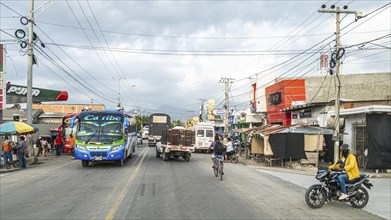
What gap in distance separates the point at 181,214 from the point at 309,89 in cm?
3522

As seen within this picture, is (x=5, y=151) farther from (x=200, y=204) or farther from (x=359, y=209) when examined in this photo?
(x=359, y=209)

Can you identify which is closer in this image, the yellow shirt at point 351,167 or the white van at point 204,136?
the yellow shirt at point 351,167

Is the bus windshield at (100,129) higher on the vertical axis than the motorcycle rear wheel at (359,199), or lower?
higher

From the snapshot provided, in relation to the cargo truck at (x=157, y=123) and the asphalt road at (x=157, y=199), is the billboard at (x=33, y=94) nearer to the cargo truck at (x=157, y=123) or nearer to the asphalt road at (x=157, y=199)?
the cargo truck at (x=157, y=123)

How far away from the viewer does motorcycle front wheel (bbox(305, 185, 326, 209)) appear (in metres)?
9.64

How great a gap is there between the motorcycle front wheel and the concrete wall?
30435mm

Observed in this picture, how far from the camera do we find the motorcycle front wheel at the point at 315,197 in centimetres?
964

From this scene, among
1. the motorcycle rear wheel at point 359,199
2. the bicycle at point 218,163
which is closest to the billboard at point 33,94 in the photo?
the bicycle at point 218,163

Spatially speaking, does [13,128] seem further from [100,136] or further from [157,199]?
[157,199]

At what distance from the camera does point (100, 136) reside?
19766 millimetres

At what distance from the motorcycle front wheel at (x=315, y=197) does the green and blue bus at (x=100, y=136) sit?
1201cm

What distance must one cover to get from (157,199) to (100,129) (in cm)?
1067

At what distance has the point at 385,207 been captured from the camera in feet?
33.8

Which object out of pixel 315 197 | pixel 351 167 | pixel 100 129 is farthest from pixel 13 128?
pixel 351 167
